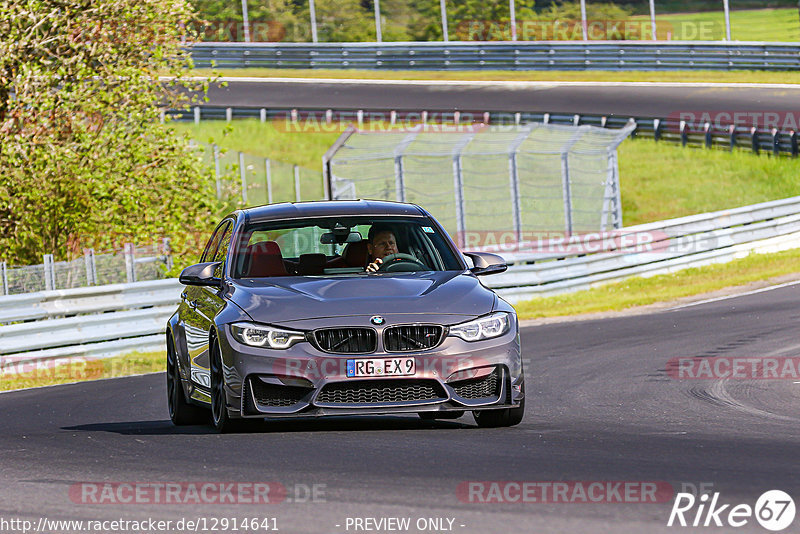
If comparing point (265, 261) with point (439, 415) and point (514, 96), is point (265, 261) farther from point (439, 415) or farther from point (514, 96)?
point (514, 96)

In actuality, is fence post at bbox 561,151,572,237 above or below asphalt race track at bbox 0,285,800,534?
below

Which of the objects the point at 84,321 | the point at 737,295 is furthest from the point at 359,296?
the point at 737,295

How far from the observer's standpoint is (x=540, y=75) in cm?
4953

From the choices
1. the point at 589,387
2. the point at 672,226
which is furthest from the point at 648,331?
the point at 672,226

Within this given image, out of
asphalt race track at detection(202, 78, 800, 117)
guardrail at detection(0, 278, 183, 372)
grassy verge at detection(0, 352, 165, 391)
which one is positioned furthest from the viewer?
asphalt race track at detection(202, 78, 800, 117)

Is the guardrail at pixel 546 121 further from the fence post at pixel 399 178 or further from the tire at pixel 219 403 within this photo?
the tire at pixel 219 403

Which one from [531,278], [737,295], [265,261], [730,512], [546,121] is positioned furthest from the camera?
[546,121]

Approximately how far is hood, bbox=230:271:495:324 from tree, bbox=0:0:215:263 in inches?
526

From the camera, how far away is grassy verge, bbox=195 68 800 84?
46.0 meters

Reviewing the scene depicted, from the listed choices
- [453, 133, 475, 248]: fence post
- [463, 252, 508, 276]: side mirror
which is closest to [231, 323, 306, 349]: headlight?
[463, 252, 508, 276]: side mirror

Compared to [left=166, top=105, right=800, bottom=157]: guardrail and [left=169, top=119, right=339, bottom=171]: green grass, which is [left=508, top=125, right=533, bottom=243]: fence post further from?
[left=169, top=119, right=339, bottom=171]: green grass

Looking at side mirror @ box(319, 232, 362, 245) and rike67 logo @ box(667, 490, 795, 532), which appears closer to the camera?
rike67 logo @ box(667, 490, 795, 532)

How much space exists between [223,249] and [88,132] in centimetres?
1359

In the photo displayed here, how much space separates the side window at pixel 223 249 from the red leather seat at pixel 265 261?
255 millimetres
